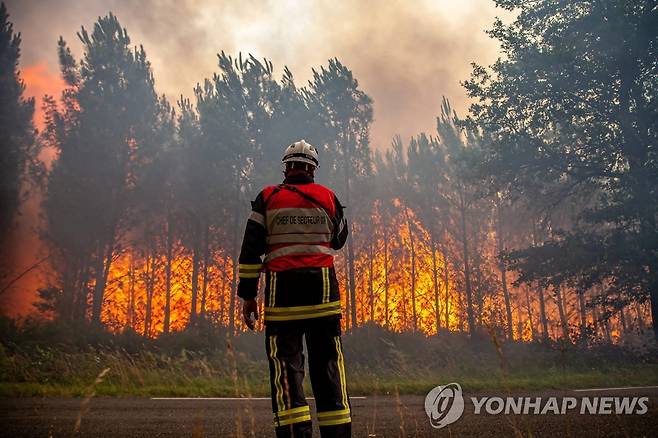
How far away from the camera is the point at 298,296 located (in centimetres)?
322

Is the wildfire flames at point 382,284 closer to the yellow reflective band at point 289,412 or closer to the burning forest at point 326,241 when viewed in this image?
the burning forest at point 326,241

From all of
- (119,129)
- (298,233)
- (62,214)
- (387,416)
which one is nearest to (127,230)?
(62,214)

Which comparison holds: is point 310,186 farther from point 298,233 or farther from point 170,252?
point 170,252

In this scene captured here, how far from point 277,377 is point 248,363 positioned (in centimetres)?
1156

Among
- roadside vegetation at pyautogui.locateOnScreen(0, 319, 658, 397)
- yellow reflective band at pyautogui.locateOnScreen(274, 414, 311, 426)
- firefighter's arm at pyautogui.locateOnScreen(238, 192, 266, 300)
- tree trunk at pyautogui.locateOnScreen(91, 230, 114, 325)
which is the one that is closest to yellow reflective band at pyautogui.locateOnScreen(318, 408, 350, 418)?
yellow reflective band at pyautogui.locateOnScreen(274, 414, 311, 426)

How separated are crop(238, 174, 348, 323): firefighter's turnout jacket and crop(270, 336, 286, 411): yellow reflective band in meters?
0.19

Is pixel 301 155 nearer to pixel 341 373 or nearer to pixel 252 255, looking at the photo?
pixel 252 255

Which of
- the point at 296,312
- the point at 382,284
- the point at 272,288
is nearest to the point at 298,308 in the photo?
the point at 296,312

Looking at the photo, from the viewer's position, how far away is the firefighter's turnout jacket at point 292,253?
127 inches

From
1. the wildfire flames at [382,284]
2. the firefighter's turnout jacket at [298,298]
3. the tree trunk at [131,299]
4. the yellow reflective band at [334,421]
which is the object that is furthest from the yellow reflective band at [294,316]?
the tree trunk at [131,299]

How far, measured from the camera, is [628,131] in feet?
53.3

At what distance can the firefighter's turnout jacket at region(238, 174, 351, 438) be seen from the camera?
3.02 metres

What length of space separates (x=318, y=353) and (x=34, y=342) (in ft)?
45.4

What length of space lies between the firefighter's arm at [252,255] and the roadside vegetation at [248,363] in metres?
5.65
